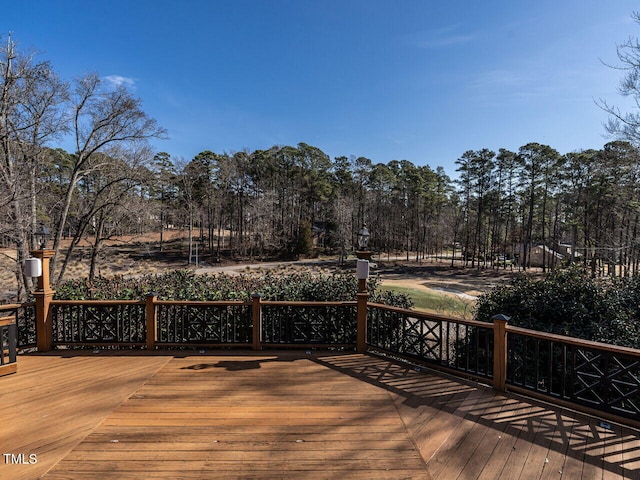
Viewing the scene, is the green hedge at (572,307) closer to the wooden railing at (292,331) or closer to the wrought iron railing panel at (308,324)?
the wooden railing at (292,331)

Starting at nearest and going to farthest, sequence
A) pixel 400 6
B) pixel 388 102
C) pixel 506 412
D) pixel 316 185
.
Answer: pixel 506 412
pixel 400 6
pixel 388 102
pixel 316 185

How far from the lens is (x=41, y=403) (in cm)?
312

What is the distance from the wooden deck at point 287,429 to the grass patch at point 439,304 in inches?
364

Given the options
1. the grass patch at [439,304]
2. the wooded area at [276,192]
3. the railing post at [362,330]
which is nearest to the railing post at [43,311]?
the railing post at [362,330]

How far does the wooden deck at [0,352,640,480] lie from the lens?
2199mm

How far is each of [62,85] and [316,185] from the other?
86.9 feet

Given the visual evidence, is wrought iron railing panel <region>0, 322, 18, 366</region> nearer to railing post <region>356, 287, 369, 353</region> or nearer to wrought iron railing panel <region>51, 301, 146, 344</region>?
wrought iron railing panel <region>51, 301, 146, 344</region>

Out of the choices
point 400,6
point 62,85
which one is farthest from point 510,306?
point 62,85

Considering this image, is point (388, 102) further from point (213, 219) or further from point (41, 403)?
point (213, 219)

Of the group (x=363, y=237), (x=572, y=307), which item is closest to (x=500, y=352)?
(x=363, y=237)

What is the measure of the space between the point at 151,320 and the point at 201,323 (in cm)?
71

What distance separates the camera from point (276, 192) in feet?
116

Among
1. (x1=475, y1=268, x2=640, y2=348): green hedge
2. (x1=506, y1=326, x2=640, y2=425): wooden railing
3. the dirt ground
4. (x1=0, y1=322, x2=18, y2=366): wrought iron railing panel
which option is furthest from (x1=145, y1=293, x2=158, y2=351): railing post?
the dirt ground

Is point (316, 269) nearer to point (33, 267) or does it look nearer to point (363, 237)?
point (363, 237)
